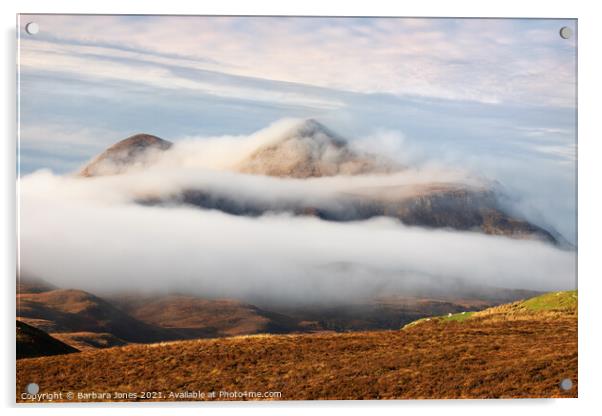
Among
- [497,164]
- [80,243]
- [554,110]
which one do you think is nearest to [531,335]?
[497,164]

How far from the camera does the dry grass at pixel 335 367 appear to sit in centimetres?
948

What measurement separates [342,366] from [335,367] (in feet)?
0.26

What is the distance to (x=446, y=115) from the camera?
10203 mm

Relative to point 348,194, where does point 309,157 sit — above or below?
above

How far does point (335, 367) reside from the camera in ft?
31.5

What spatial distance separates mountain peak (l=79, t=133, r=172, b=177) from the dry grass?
2.06 meters

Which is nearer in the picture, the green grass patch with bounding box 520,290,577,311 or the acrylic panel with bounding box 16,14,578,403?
the acrylic panel with bounding box 16,14,578,403

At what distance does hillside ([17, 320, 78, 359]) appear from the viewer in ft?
31.2

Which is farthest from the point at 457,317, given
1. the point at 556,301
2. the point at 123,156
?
the point at 123,156

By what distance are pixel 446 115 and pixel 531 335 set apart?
2.78 m

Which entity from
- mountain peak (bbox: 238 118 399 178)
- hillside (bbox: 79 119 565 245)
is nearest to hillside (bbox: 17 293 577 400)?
hillside (bbox: 79 119 565 245)

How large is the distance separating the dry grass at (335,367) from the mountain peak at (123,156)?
2.06 meters

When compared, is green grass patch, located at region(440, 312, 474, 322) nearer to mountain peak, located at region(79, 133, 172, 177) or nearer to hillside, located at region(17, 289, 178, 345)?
hillside, located at region(17, 289, 178, 345)

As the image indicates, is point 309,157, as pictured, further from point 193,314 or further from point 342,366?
point 342,366
